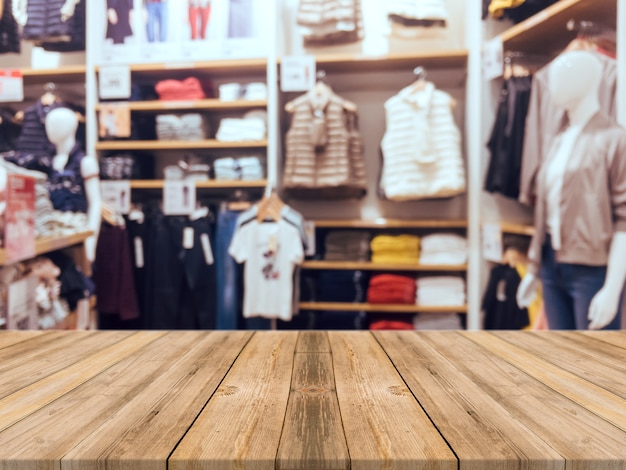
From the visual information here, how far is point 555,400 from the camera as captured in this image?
88 centimetres

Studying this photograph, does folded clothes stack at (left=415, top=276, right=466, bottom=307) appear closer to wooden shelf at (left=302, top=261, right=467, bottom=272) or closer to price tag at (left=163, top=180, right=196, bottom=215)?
wooden shelf at (left=302, top=261, right=467, bottom=272)

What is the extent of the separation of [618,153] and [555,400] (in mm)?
1579

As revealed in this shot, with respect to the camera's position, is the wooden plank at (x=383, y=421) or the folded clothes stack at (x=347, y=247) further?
the folded clothes stack at (x=347, y=247)

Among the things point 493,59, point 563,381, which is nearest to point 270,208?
point 493,59

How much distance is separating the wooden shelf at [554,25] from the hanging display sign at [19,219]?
2494mm

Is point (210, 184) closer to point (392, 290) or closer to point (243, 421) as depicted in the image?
point (392, 290)

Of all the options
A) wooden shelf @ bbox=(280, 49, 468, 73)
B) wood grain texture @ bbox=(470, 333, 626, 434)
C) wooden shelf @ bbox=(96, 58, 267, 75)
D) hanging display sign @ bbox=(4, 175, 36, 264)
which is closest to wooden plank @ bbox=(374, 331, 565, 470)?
wood grain texture @ bbox=(470, 333, 626, 434)

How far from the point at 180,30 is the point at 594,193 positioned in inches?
103

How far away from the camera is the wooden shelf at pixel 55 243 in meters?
2.34

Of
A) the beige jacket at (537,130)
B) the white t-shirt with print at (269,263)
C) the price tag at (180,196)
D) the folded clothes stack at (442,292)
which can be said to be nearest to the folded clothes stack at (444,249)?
the folded clothes stack at (442,292)

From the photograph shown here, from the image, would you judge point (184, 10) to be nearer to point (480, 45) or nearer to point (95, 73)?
point (95, 73)

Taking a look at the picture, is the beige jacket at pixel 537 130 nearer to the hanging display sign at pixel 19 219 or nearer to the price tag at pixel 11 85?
the hanging display sign at pixel 19 219

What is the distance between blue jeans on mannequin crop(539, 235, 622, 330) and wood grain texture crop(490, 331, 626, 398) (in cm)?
95

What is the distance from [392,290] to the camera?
3.44 meters
